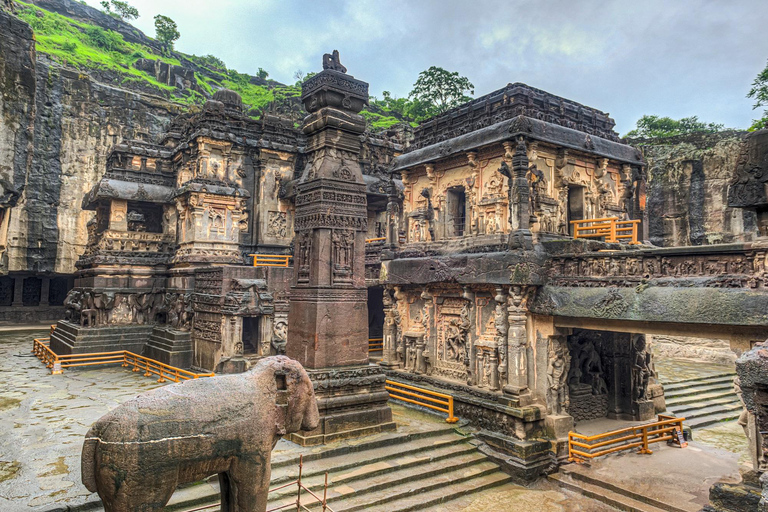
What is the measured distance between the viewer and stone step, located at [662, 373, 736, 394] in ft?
53.8

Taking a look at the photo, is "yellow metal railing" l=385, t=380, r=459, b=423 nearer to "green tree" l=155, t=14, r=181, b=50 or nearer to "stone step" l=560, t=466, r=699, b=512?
"stone step" l=560, t=466, r=699, b=512

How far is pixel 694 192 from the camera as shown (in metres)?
25.1

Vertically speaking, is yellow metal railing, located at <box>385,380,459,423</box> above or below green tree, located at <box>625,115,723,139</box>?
below

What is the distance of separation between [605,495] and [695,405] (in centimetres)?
842

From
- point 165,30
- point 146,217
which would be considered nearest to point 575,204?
point 146,217

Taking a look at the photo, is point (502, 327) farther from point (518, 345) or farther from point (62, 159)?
point (62, 159)

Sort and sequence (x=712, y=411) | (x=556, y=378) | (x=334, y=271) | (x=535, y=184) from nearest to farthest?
(x=334, y=271), (x=556, y=378), (x=535, y=184), (x=712, y=411)

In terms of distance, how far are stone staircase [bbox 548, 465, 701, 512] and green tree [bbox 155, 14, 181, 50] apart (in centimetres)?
6663

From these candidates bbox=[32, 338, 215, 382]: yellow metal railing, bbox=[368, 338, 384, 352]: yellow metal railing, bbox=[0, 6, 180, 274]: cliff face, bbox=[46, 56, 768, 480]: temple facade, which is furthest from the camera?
bbox=[0, 6, 180, 274]: cliff face

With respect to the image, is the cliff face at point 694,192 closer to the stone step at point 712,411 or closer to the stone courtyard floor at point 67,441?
the stone step at point 712,411

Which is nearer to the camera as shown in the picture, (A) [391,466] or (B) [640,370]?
(A) [391,466]

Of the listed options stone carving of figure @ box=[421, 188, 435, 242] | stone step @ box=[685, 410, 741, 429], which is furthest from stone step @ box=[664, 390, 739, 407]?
stone carving of figure @ box=[421, 188, 435, 242]

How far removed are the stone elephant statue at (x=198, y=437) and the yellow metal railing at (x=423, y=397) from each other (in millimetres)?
6749

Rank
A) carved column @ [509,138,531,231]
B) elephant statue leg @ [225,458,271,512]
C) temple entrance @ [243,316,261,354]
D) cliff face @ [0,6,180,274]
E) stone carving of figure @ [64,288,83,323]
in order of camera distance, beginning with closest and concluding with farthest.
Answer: elephant statue leg @ [225,458,271,512], carved column @ [509,138,531,231], temple entrance @ [243,316,261,354], stone carving of figure @ [64,288,83,323], cliff face @ [0,6,180,274]
